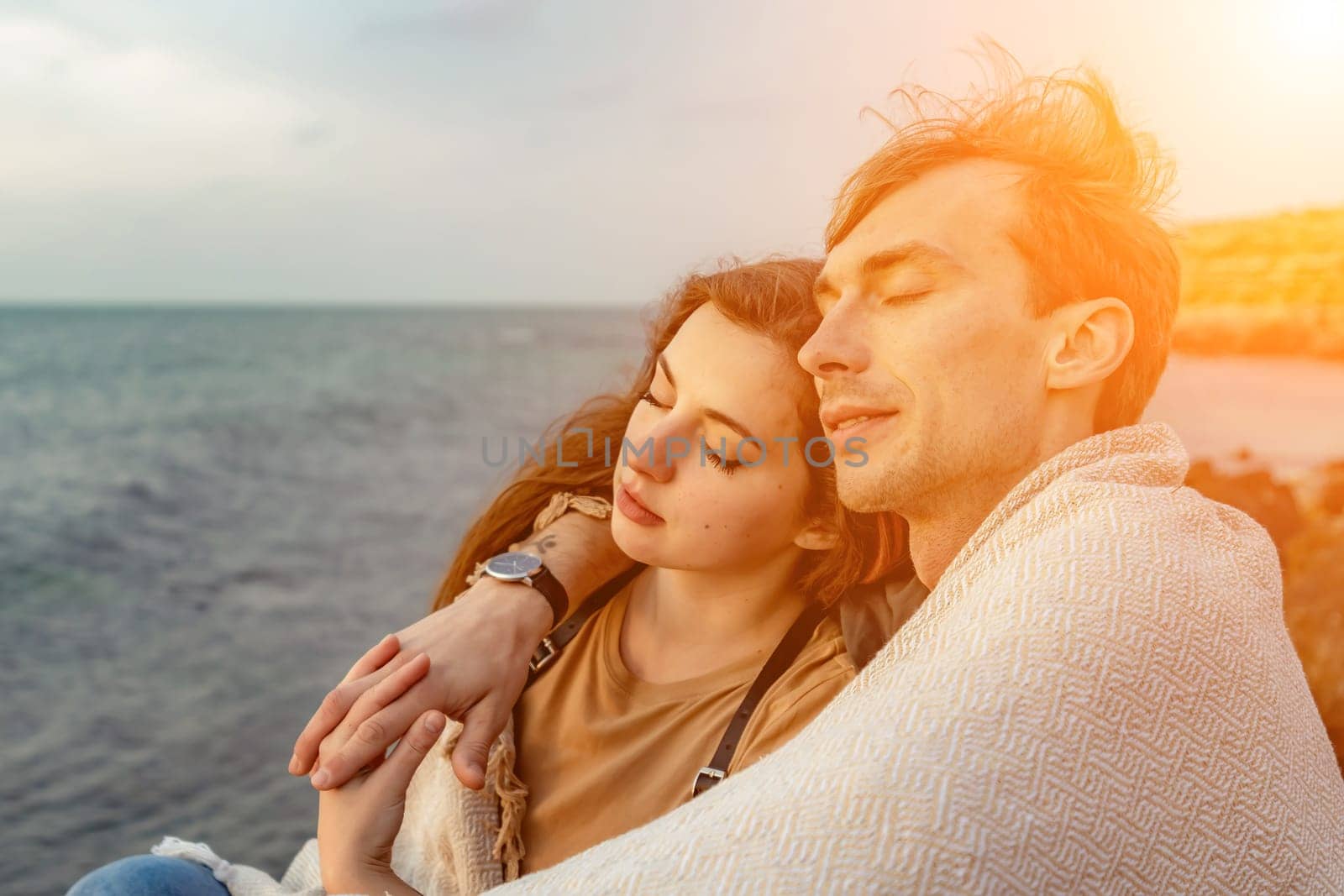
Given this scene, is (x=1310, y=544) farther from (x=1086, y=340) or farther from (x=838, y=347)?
(x=838, y=347)

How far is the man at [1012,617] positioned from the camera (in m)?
1.20

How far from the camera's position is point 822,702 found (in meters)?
2.09

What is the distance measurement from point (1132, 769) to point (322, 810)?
1404 millimetres

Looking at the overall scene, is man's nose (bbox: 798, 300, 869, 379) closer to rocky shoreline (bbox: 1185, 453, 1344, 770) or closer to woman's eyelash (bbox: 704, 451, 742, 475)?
woman's eyelash (bbox: 704, 451, 742, 475)

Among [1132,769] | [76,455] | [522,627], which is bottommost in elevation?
[76,455]

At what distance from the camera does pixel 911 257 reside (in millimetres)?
1981

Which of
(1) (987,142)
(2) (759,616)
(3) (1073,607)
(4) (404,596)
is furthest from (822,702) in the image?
(4) (404,596)

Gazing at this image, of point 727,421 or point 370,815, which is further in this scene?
point 727,421

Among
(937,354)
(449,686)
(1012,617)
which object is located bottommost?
(449,686)

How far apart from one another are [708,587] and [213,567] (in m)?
10.6

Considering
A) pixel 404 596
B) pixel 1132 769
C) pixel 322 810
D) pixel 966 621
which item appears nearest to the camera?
pixel 1132 769

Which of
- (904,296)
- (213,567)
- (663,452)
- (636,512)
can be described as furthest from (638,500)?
(213,567)

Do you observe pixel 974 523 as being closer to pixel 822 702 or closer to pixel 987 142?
pixel 822 702

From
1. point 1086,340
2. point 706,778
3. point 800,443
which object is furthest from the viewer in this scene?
point 800,443
